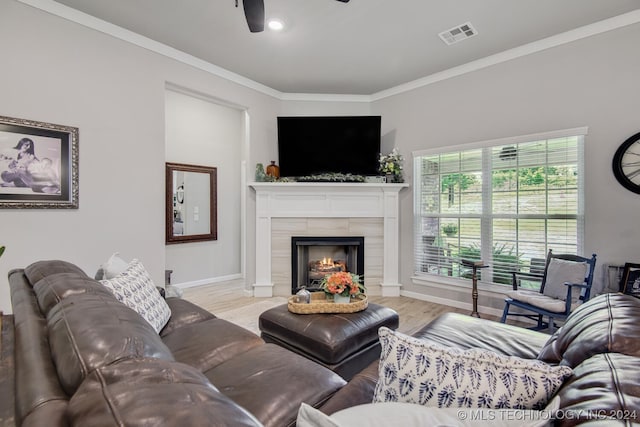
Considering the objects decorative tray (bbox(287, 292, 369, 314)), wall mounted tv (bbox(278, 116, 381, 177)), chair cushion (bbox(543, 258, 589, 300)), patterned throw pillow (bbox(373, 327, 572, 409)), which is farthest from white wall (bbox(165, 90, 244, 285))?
patterned throw pillow (bbox(373, 327, 572, 409))

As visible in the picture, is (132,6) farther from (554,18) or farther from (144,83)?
(554,18)

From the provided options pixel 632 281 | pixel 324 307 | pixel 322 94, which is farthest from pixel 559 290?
pixel 322 94

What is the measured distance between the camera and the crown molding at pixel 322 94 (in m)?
2.92

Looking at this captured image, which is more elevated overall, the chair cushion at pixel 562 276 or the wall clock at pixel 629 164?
the wall clock at pixel 629 164

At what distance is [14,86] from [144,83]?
42.2 inches

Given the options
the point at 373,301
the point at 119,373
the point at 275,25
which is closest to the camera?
the point at 119,373

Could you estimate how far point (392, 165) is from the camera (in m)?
4.50

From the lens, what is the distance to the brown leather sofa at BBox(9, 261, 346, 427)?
565 millimetres

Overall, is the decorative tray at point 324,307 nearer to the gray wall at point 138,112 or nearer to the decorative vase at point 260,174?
the gray wall at point 138,112

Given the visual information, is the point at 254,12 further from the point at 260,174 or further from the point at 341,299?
the point at 260,174

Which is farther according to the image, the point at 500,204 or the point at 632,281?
the point at 500,204

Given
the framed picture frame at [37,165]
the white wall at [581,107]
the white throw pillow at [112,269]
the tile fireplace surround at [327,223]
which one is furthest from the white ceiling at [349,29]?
the white throw pillow at [112,269]

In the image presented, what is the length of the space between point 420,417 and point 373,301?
3692mm

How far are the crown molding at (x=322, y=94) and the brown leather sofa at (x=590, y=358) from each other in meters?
3.10
